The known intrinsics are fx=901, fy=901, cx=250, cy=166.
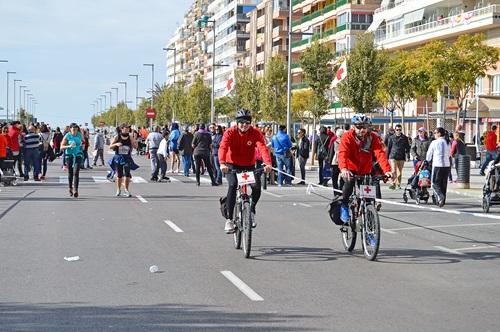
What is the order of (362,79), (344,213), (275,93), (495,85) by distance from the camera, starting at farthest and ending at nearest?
(275,93) → (495,85) → (362,79) → (344,213)

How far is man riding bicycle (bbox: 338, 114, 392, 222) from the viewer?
36.8 feet

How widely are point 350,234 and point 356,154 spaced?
3.43 feet

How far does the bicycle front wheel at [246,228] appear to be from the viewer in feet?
35.8

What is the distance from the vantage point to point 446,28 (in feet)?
189

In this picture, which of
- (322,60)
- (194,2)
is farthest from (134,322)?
(194,2)

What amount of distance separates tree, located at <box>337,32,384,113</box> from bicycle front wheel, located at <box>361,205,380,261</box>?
37501mm

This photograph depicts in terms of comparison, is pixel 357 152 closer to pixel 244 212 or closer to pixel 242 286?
pixel 244 212

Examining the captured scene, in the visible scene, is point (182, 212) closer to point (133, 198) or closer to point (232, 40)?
point (133, 198)

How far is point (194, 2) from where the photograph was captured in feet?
590

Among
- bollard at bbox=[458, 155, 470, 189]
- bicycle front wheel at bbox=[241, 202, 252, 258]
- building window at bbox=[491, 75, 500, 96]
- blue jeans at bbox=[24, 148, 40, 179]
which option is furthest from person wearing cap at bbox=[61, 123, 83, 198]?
building window at bbox=[491, 75, 500, 96]

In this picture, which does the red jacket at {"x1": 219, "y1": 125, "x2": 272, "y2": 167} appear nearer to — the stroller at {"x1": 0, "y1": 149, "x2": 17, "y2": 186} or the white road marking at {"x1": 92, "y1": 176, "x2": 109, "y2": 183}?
the stroller at {"x1": 0, "y1": 149, "x2": 17, "y2": 186}

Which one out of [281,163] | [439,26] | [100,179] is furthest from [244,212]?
[439,26]

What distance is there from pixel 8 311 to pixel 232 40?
127 meters

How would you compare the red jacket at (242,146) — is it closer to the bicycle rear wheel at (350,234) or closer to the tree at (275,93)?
the bicycle rear wheel at (350,234)
